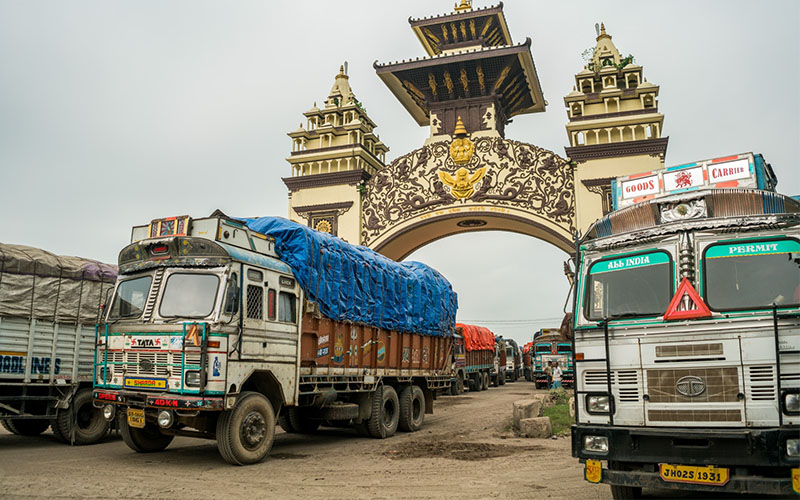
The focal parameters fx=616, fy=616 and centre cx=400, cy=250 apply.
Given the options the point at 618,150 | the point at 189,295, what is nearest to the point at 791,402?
the point at 189,295

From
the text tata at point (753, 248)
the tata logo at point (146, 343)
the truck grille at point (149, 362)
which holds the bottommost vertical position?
the truck grille at point (149, 362)

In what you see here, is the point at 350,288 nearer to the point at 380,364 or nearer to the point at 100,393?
the point at 380,364

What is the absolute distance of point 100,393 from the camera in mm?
9031

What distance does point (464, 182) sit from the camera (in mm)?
24938

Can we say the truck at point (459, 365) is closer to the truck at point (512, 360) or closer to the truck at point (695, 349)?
the truck at point (512, 360)

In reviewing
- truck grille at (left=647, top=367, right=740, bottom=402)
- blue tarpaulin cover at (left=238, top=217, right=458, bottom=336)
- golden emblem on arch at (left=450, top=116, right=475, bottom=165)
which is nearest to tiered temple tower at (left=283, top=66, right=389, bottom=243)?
golden emblem on arch at (left=450, top=116, right=475, bottom=165)

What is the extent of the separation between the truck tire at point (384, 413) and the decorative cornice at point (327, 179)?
14.9 m

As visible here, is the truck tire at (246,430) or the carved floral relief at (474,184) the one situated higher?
the carved floral relief at (474,184)

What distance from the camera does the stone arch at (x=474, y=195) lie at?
79.0ft

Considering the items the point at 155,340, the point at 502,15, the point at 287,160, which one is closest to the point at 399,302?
the point at 155,340

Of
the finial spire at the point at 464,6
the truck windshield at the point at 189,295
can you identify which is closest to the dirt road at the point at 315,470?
the truck windshield at the point at 189,295

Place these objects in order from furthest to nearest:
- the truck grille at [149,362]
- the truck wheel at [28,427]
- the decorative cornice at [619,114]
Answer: the decorative cornice at [619,114] < the truck wheel at [28,427] < the truck grille at [149,362]

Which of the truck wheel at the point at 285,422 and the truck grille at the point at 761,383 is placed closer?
the truck grille at the point at 761,383

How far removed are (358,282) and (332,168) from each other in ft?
52.9
